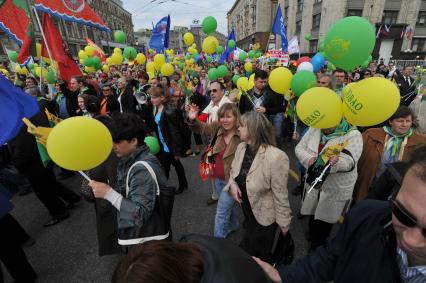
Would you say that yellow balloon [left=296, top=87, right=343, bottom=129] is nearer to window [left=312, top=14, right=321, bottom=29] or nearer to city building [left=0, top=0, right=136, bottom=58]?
city building [left=0, top=0, right=136, bottom=58]

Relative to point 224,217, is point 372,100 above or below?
above

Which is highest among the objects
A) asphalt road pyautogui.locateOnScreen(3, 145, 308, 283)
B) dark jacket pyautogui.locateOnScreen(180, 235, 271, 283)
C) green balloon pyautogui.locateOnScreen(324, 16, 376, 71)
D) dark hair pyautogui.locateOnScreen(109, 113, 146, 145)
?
green balloon pyautogui.locateOnScreen(324, 16, 376, 71)

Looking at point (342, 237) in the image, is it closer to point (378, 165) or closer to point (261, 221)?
point (261, 221)

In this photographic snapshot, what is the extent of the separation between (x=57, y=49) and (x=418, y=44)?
114 feet

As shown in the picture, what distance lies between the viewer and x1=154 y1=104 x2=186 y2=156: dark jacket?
11.8 feet

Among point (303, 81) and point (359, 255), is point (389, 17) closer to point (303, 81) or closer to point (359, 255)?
point (303, 81)

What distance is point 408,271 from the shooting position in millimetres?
863

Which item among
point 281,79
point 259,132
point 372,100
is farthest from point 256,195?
point 281,79

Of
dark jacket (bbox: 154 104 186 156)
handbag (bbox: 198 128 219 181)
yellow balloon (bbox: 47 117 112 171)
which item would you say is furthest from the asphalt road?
yellow balloon (bbox: 47 117 112 171)

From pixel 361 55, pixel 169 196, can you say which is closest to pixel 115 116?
pixel 169 196

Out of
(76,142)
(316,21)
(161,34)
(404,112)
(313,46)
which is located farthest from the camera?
A: (313,46)

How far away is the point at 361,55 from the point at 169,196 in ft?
6.38

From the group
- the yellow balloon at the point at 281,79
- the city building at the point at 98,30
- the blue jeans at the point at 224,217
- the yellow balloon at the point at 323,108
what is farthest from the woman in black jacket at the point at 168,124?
the city building at the point at 98,30

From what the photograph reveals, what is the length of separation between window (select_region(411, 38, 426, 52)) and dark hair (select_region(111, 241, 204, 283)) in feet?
117
